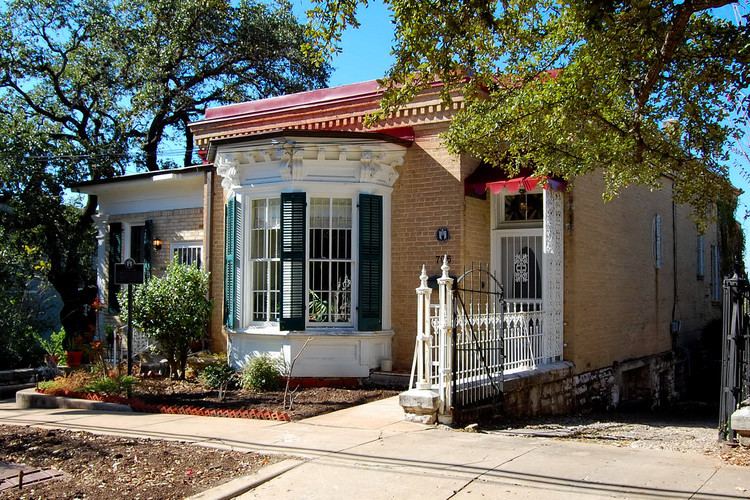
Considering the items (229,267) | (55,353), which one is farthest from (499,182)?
(55,353)

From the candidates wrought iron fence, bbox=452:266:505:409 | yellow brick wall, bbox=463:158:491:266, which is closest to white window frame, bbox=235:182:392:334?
yellow brick wall, bbox=463:158:491:266

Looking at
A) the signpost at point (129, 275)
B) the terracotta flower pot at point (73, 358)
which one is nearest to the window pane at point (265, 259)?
the signpost at point (129, 275)

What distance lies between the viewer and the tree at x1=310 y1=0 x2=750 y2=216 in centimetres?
816

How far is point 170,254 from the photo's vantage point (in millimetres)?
15391

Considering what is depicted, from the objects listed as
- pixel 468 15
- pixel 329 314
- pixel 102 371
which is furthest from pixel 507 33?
pixel 102 371

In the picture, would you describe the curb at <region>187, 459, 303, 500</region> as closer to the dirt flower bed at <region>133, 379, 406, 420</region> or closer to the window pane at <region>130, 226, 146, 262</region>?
the dirt flower bed at <region>133, 379, 406, 420</region>

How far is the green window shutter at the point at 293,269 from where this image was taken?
462 inches

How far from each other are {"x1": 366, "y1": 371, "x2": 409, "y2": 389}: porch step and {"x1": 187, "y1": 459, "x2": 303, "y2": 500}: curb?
15.7 ft

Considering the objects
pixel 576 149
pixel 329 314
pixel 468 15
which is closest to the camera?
pixel 468 15

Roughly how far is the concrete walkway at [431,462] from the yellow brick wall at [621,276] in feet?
15.5

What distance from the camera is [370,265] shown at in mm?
12031

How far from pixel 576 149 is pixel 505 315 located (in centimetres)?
260

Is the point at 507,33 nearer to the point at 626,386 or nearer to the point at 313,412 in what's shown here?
the point at 313,412

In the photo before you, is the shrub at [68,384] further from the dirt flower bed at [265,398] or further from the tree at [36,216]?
the tree at [36,216]
